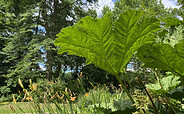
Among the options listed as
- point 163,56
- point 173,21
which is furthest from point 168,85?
point 173,21

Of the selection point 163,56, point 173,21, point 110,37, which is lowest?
point 163,56

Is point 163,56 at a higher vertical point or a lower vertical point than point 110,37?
lower

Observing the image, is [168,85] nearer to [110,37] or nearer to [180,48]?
[180,48]

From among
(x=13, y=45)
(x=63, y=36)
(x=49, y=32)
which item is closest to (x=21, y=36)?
(x=13, y=45)

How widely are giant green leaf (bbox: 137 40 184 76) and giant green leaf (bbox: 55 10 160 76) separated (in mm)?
44

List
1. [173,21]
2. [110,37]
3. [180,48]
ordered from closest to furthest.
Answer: [180,48] → [110,37] → [173,21]

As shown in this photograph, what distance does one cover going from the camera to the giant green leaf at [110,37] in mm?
596

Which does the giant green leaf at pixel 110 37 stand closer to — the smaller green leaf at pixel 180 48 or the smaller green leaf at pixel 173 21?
the smaller green leaf at pixel 180 48

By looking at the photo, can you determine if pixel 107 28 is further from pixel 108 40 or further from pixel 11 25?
A: pixel 11 25

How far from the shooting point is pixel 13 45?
995cm

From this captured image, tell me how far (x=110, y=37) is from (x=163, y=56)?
10.8 inches

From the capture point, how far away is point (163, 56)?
0.61 meters

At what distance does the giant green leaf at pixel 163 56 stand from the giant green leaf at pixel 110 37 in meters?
0.04

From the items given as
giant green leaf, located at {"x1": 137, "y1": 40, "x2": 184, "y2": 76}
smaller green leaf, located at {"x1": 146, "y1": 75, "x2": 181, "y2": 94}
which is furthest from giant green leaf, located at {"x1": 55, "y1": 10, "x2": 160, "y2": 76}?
smaller green leaf, located at {"x1": 146, "y1": 75, "x2": 181, "y2": 94}
